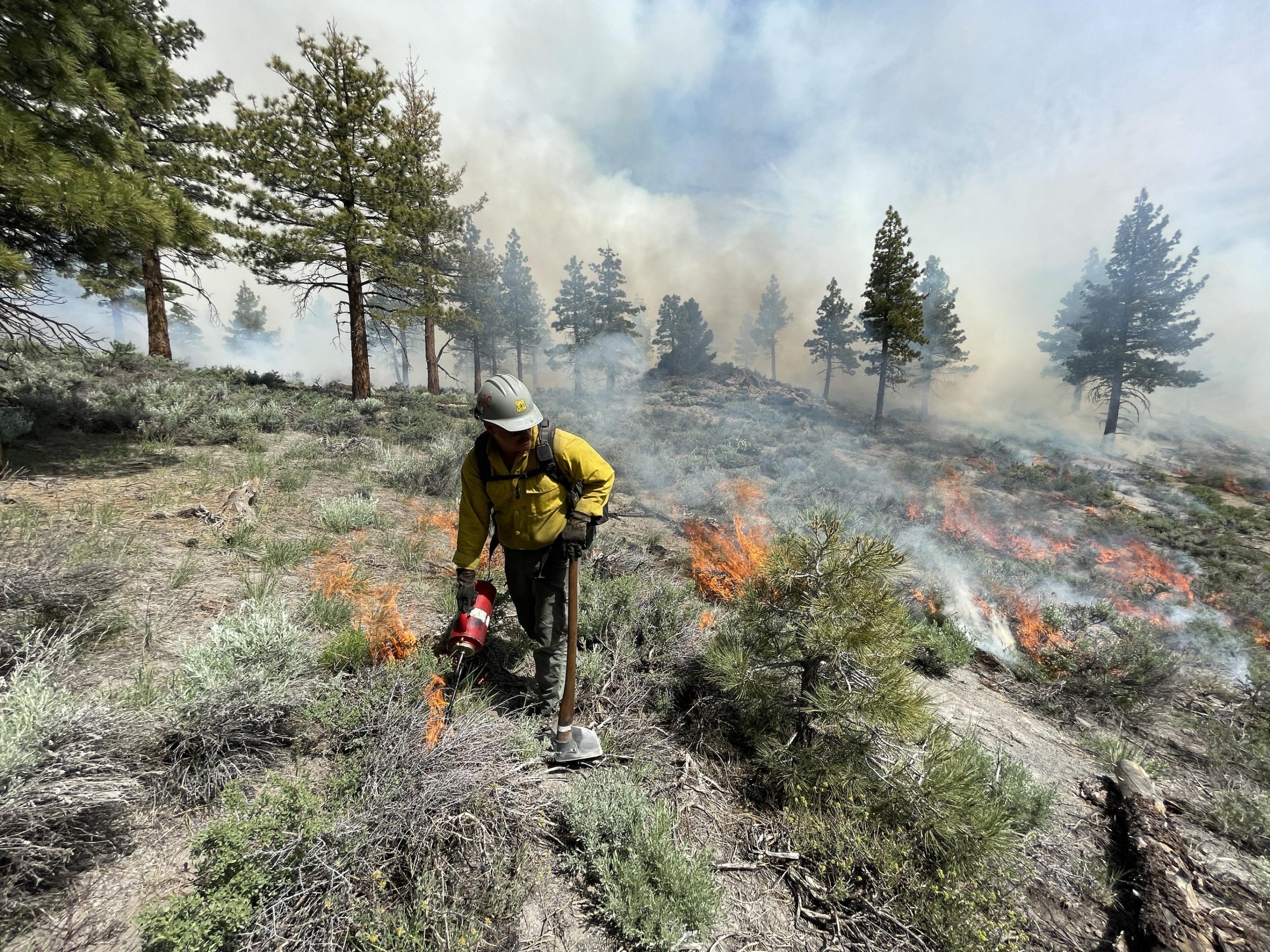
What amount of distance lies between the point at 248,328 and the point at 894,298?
215 feet

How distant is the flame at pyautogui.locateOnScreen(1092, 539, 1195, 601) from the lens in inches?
372

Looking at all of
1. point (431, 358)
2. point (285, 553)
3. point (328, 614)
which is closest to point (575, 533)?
point (328, 614)

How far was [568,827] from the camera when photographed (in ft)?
8.69

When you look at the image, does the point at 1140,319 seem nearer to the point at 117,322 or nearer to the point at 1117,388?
the point at 1117,388

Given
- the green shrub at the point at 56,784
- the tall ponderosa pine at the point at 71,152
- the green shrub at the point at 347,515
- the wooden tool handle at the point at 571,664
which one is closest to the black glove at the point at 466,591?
the wooden tool handle at the point at 571,664

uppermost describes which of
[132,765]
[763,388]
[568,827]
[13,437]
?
[763,388]

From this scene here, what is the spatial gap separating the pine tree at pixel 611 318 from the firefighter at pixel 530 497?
116 feet

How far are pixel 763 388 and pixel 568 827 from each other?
4049cm

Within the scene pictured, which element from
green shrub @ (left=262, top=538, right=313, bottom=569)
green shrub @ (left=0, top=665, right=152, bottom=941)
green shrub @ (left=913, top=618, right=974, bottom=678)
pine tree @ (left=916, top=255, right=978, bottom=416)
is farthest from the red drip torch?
pine tree @ (left=916, top=255, right=978, bottom=416)

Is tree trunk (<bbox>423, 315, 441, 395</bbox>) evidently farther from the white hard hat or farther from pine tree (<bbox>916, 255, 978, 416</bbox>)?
pine tree (<bbox>916, 255, 978, 416</bbox>)

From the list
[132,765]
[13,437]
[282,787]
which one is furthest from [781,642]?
[13,437]

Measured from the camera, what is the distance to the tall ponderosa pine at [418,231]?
1305 cm

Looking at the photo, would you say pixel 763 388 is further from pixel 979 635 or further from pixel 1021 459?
pixel 979 635

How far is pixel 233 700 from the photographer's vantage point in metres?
2.42
